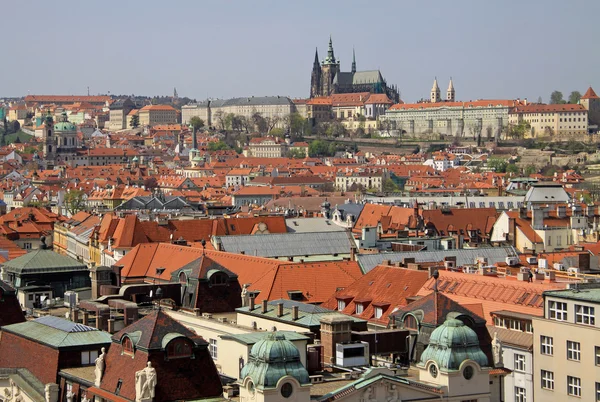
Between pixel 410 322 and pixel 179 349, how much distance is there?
7372mm

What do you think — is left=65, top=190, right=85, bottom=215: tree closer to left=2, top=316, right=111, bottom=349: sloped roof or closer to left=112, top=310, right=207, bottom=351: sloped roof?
left=2, top=316, right=111, bottom=349: sloped roof

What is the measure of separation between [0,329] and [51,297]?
8845 millimetres

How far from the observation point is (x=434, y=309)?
27656 mm

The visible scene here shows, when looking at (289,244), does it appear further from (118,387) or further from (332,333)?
(118,387)

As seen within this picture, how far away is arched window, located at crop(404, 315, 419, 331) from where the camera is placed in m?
28.7

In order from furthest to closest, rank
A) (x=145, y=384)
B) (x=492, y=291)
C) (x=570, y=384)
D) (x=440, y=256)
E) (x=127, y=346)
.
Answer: (x=440, y=256)
(x=492, y=291)
(x=570, y=384)
(x=127, y=346)
(x=145, y=384)

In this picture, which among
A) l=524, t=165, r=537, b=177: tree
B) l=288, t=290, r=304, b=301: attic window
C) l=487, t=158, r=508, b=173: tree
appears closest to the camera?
l=288, t=290, r=304, b=301: attic window

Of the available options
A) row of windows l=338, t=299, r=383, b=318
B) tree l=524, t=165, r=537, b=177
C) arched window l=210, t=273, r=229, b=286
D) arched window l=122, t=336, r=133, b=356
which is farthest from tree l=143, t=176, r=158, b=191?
arched window l=122, t=336, r=133, b=356

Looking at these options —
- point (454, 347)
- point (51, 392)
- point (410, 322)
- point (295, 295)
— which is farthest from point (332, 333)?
point (295, 295)

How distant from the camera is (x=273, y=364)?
2069 cm

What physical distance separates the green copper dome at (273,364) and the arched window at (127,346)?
3.43 m

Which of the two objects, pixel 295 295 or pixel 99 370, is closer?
pixel 99 370

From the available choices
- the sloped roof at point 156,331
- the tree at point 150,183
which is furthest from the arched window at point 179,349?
the tree at point 150,183

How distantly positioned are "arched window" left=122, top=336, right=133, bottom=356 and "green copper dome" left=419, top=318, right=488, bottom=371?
5399mm
